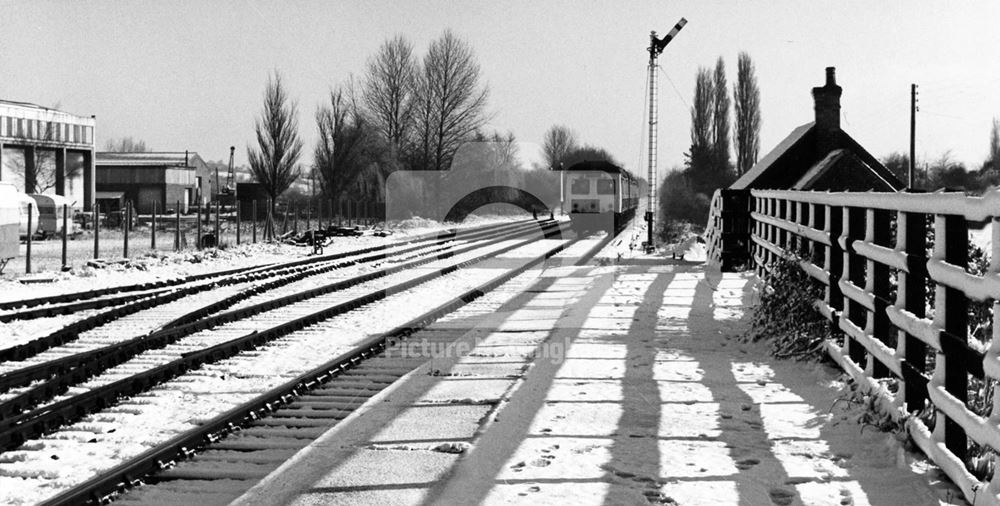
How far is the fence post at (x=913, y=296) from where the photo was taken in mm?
5203

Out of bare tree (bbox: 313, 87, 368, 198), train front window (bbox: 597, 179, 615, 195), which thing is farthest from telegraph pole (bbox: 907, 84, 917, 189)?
bare tree (bbox: 313, 87, 368, 198)

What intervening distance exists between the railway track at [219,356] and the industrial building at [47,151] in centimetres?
5621

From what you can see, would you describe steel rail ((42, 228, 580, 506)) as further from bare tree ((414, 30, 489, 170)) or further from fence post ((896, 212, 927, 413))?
bare tree ((414, 30, 489, 170))

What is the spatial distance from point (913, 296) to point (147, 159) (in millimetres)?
107682

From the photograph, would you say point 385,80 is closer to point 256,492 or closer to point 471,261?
point 471,261

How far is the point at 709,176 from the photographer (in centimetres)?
5091

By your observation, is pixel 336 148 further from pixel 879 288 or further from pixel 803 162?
pixel 879 288

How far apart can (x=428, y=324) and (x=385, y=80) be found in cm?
4815

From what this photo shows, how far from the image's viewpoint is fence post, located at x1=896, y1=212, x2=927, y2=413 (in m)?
5.20

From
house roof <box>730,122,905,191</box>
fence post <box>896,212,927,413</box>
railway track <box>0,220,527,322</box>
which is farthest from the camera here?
house roof <box>730,122,905,191</box>

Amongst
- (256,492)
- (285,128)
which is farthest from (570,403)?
(285,128)

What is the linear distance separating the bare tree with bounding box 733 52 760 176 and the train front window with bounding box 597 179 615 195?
26.3 metres

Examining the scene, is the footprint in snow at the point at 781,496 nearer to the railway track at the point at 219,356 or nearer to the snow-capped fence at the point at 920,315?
the snow-capped fence at the point at 920,315

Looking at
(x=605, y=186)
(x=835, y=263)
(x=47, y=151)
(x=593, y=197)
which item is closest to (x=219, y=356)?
(x=835, y=263)
